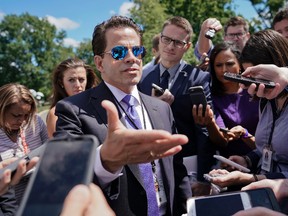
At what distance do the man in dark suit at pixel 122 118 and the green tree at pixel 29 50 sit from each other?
65.8 metres

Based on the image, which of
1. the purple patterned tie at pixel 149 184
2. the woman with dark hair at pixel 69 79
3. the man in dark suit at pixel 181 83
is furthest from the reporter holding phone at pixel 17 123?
the purple patterned tie at pixel 149 184

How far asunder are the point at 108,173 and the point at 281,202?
112 centimetres

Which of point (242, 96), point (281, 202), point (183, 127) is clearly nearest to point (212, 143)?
point (183, 127)

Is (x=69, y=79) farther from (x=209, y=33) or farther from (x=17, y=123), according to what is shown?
(x=209, y=33)

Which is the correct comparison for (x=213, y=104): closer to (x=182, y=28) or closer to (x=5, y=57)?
(x=182, y=28)

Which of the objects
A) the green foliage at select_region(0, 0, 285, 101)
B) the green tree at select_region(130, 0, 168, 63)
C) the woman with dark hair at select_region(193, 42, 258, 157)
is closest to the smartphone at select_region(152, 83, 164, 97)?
the woman with dark hair at select_region(193, 42, 258, 157)

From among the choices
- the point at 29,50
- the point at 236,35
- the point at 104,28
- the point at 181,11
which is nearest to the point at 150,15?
the point at 181,11

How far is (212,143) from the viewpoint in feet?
12.9

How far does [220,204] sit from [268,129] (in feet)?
3.75

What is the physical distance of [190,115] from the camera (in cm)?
393

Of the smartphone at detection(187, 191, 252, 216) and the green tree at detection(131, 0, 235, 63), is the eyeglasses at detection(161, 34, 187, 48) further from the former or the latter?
the green tree at detection(131, 0, 235, 63)

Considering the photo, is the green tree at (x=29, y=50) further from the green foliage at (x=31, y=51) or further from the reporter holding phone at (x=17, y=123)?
the reporter holding phone at (x=17, y=123)

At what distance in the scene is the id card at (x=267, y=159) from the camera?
2.63 m

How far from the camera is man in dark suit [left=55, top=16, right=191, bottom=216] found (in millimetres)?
2091
